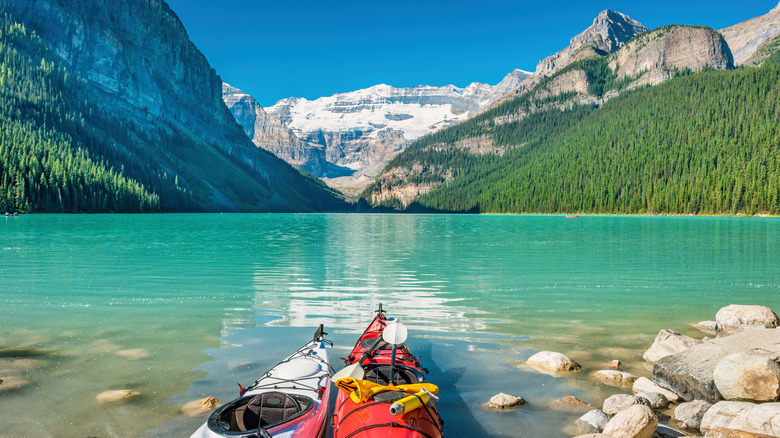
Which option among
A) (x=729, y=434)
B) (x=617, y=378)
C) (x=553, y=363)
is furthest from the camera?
(x=553, y=363)

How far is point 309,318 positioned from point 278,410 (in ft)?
35.6

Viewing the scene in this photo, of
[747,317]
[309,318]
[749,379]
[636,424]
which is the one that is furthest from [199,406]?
[747,317]

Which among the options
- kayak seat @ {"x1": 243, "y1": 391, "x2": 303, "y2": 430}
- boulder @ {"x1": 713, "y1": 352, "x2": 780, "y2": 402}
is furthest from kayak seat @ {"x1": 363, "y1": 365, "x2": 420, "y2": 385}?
boulder @ {"x1": 713, "y1": 352, "x2": 780, "y2": 402}

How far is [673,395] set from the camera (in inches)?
425

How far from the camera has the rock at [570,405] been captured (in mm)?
10406

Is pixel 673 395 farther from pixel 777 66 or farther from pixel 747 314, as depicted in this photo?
pixel 777 66

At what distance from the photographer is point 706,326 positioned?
17344mm

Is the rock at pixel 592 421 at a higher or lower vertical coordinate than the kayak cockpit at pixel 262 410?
lower

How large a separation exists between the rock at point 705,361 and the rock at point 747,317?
4.80m

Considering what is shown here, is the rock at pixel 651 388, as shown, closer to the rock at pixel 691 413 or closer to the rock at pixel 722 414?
the rock at pixel 691 413

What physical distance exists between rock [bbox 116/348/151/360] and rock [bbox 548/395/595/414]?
11918 millimetres

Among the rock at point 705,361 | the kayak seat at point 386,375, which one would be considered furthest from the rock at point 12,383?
the rock at point 705,361

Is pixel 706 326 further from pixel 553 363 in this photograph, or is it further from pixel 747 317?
pixel 553 363

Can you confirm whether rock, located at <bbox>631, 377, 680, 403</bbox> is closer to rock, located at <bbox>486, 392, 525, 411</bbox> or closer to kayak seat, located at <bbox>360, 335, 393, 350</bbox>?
rock, located at <bbox>486, 392, 525, 411</bbox>
